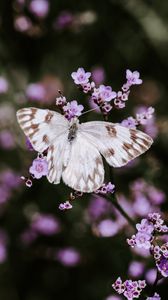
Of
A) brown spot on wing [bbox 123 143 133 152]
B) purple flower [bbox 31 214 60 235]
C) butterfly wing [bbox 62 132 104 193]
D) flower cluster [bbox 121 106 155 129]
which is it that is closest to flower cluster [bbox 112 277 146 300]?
butterfly wing [bbox 62 132 104 193]

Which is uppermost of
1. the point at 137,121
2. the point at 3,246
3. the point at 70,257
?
the point at 137,121

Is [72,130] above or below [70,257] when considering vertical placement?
above

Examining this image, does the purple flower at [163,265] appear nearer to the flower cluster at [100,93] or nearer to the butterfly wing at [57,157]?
the butterfly wing at [57,157]

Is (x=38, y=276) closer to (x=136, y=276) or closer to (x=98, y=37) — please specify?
(x=136, y=276)

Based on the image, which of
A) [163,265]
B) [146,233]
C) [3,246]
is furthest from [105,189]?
[3,246]

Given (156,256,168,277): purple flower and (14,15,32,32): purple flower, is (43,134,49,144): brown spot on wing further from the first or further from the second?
(14,15,32,32): purple flower

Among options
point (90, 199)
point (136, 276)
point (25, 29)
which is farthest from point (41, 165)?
point (25, 29)

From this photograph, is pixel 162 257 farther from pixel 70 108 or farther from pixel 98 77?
pixel 98 77
